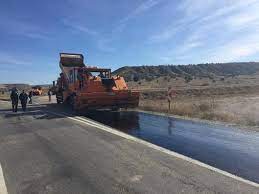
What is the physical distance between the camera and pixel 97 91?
18125 mm

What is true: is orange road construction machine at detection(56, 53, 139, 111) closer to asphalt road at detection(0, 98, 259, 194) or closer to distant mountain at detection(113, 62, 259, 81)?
asphalt road at detection(0, 98, 259, 194)

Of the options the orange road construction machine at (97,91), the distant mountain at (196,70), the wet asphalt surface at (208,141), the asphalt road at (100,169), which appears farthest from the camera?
the distant mountain at (196,70)

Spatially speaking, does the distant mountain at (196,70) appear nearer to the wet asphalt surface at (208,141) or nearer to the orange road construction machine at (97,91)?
the orange road construction machine at (97,91)

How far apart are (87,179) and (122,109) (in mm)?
13804

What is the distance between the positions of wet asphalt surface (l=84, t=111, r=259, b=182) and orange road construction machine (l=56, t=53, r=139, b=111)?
13.4ft

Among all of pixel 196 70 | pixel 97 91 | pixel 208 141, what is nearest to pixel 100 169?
pixel 208 141

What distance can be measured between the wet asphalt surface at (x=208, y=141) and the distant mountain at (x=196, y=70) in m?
112

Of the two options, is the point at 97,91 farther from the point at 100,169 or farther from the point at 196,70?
the point at 196,70

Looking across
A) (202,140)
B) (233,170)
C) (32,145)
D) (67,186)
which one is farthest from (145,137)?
(67,186)

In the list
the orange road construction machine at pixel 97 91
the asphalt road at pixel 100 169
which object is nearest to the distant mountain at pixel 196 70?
the orange road construction machine at pixel 97 91

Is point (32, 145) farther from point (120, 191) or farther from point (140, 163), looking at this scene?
point (120, 191)

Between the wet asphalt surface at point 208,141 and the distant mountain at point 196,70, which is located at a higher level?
the distant mountain at point 196,70

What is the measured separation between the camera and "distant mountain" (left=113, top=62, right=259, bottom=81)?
418ft

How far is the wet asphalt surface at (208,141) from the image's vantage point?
272 inches
